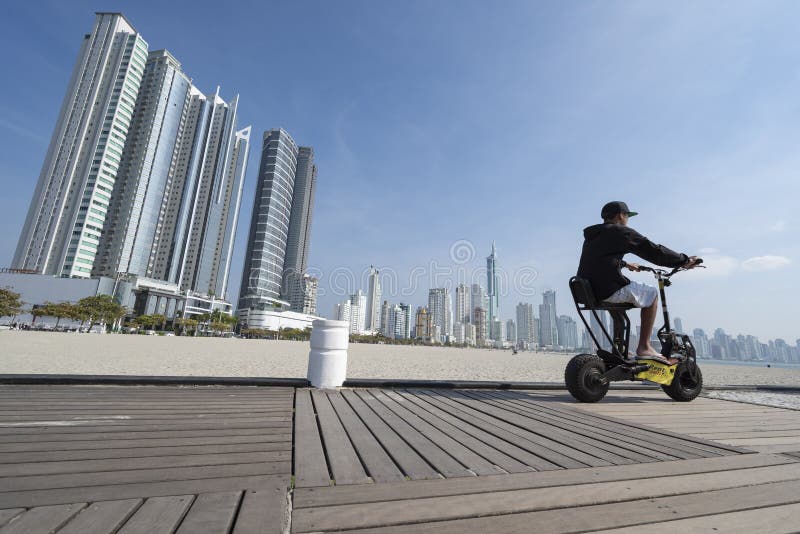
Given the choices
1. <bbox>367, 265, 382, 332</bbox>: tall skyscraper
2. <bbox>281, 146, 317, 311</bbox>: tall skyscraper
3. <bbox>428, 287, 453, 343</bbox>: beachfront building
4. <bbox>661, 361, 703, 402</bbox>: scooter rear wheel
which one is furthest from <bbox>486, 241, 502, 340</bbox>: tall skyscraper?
<bbox>661, 361, 703, 402</bbox>: scooter rear wheel

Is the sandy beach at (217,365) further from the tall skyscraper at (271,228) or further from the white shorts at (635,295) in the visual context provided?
the tall skyscraper at (271,228)

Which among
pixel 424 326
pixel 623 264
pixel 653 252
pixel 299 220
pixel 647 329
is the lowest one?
pixel 647 329

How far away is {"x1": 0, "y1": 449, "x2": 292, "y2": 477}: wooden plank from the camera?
4.42 ft

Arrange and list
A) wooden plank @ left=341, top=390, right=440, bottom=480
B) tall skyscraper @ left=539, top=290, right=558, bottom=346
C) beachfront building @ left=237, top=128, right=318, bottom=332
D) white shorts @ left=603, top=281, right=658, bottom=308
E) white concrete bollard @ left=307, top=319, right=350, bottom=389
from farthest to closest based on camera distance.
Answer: tall skyscraper @ left=539, top=290, right=558, bottom=346 < beachfront building @ left=237, top=128, right=318, bottom=332 < white concrete bollard @ left=307, top=319, right=350, bottom=389 < white shorts @ left=603, top=281, right=658, bottom=308 < wooden plank @ left=341, top=390, right=440, bottom=480

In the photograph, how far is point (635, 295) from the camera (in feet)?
12.0

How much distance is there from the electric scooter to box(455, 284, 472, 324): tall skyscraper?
17864 centimetres

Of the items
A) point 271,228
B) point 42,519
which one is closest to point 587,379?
point 42,519

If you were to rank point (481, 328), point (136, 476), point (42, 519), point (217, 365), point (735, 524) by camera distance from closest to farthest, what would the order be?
1. point (42, 519)
2. point (735, 524)
3. point (136, 476)
4. point (217, 365)
5. point (481, 328)

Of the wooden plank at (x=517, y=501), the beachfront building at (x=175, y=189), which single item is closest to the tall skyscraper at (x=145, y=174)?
the beachfront building at (x=175, y=189)

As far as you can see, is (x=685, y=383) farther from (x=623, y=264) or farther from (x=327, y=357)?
(x=327, y=357)

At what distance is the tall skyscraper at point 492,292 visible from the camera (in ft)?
565

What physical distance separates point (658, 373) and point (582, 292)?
1.18m

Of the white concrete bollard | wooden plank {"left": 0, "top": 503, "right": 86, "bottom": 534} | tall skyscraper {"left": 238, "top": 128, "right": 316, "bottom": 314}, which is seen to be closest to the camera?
wooden plank {"left": 0, "top": 503, "right": 86, "bottom": 534}

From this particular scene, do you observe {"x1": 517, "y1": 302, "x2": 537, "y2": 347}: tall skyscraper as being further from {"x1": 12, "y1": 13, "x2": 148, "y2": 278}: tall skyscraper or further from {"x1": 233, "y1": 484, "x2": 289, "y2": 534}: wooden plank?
{"x1": 233, "y1": 484, "x2": 289, "y2": 534}: wooden plank
